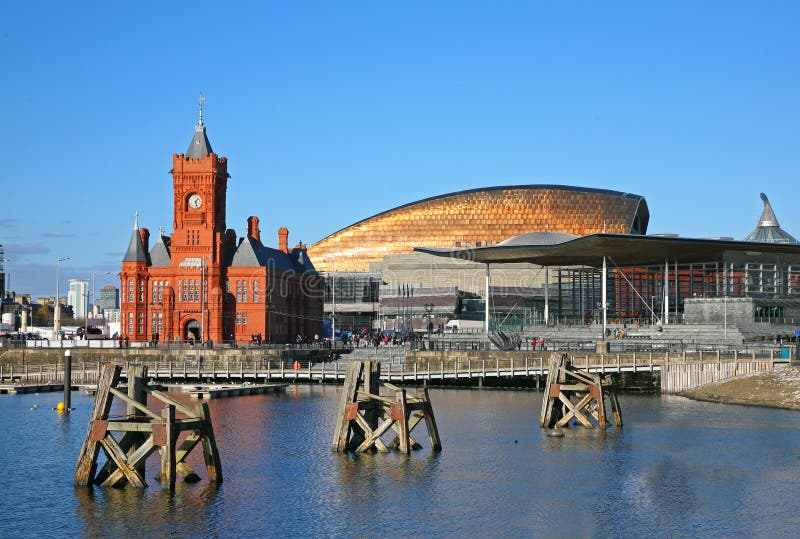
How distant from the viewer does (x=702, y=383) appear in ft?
212

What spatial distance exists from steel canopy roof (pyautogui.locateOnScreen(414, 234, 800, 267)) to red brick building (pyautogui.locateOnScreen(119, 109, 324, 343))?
18.3m

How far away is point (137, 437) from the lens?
111 feet

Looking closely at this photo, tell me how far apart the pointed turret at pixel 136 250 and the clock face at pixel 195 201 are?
242 inches

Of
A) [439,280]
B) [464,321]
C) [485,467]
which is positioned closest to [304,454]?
[485,467]

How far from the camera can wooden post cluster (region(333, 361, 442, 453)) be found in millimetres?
39031

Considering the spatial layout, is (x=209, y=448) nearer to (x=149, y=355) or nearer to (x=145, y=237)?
(x=149, y=355)

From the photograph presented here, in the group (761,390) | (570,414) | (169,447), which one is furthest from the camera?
(761,390)

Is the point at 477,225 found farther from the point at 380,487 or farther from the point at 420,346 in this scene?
the point at 380,487

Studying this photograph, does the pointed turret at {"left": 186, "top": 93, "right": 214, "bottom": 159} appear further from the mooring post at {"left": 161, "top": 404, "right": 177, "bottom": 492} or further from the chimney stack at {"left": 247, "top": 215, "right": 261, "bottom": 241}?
the mooring post at {"left": 161, "top": 404, "right": 177, "bottom": 492}

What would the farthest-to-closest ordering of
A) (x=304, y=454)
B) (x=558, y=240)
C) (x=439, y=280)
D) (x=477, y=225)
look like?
(x=477, y=225), (x=439, y=280), (x=558, y=240), (x=304, y=454)

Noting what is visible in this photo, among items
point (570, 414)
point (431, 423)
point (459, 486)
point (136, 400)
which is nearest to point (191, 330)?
point (570, 414)

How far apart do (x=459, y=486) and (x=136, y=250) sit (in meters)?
72.1

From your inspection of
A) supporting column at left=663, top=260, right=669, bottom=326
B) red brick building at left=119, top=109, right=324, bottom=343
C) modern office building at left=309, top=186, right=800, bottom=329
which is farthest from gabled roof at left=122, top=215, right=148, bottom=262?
supporting column at left=663, top=260, right=669, bottom=326

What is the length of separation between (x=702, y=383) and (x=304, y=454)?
30.6 meters
